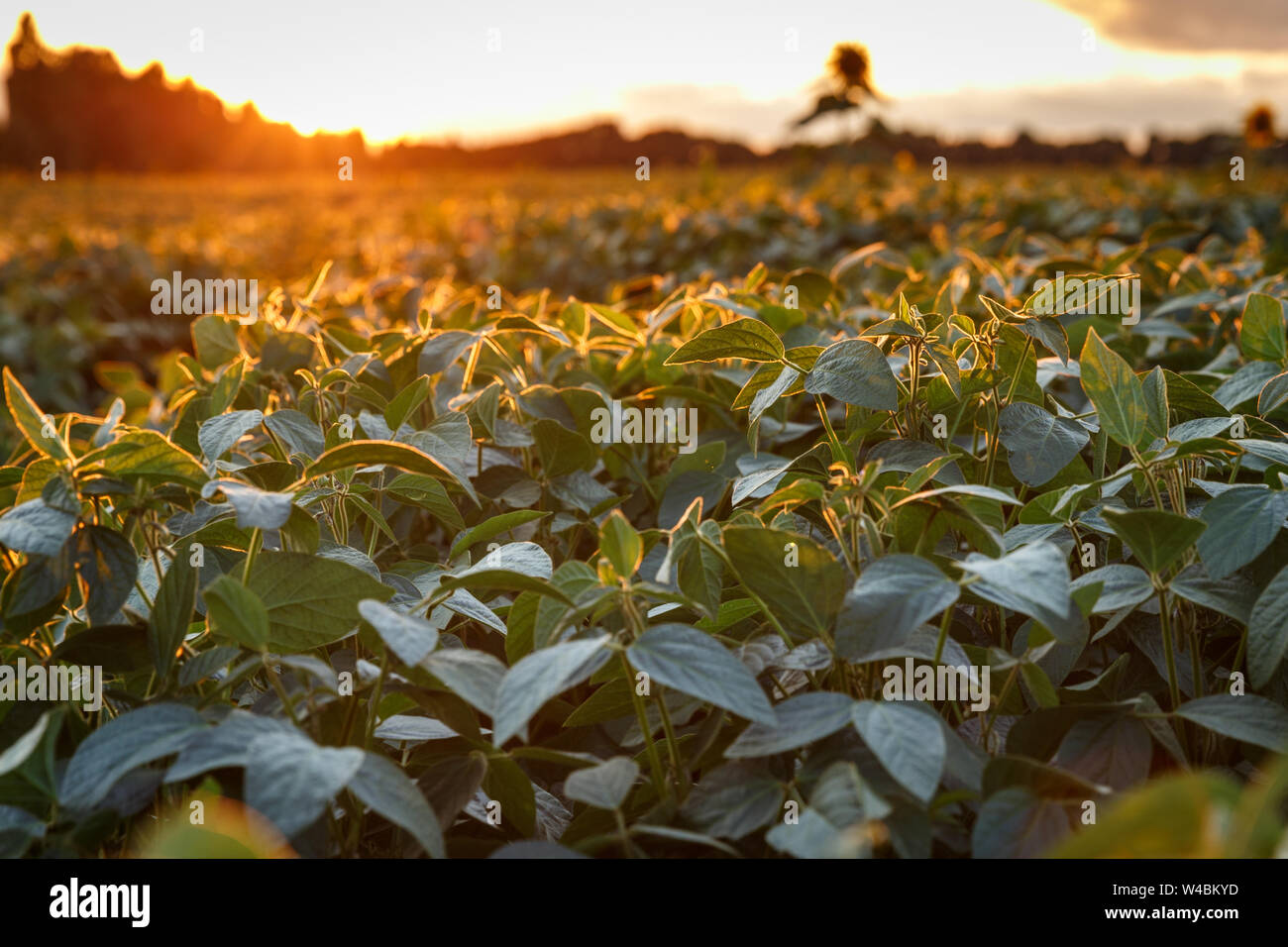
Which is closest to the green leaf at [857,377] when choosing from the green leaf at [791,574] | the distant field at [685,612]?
the distant field at [685,612]

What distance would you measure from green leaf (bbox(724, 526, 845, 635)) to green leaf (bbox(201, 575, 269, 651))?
0.39m

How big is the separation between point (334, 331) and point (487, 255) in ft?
12.2

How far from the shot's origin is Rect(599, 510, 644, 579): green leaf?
2.61ft

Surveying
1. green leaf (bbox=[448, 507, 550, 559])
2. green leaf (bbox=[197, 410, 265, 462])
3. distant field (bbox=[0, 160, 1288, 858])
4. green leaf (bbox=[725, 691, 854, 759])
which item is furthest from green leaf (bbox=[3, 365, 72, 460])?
green leaf (bbox=[725, 691, 854, 759])

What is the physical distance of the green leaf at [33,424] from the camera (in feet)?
2.87

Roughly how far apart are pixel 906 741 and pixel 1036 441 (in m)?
0.49

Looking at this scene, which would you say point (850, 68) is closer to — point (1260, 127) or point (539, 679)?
point (1260, 127)

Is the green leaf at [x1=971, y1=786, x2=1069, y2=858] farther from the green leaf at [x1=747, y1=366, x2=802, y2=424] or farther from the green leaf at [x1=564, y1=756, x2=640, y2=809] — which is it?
the green leaf at [x1=747, y1=366, x2=802, y2=424]

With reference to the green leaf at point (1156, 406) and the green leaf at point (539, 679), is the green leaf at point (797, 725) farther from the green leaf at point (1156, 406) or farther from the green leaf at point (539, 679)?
the green leaf at point (1156, 406)

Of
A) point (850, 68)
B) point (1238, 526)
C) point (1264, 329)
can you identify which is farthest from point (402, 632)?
point (850, 68)

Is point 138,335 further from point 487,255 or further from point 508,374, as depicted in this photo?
point 508,374

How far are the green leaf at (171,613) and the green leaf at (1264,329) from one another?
1.35 meters
